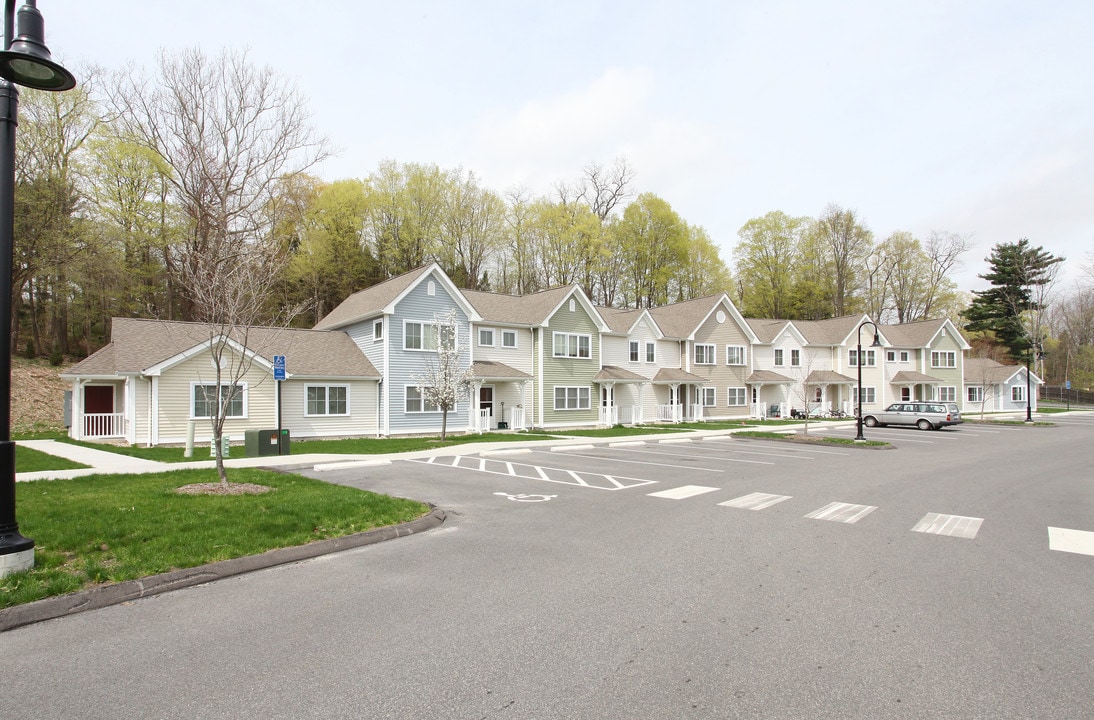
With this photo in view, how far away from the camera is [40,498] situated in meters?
9.84

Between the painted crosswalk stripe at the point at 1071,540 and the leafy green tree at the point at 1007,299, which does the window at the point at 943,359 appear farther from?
the painted crosswalk stripe at the point at 1071,540

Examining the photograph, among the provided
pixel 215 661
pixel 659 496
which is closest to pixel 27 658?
pixel 215 661

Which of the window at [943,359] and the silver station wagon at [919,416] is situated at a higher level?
the window at [943,359]

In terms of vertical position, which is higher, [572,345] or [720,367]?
[572,345]

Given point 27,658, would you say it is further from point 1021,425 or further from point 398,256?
point 1021,425

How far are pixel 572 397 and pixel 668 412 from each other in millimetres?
8360

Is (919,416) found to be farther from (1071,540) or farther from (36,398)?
(36,398)

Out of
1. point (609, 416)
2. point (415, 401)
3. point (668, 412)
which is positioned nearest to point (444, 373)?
point (415, 401)

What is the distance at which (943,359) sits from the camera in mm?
52250

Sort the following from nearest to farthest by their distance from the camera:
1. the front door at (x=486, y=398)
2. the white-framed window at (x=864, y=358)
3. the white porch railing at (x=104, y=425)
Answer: the white porch railing at (x=104, y=425), the front door at (x=486, y=398), the white-framed window at (x=864, y=358)

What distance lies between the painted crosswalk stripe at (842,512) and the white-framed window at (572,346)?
23239 millimetres

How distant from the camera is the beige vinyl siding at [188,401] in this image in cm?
2222

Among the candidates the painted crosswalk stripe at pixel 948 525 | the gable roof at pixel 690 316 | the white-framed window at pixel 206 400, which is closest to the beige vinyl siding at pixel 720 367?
the gable roof at pixel 690 316

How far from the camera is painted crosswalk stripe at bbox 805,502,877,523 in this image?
966 cm
